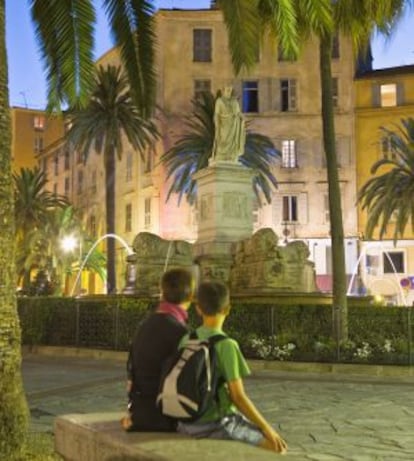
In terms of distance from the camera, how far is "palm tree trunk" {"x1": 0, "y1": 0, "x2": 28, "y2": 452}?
6.30 metres

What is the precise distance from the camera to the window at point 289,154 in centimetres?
5322

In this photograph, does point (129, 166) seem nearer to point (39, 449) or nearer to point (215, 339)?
point (39, 449)

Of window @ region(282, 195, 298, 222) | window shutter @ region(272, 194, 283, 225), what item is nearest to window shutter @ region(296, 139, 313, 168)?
window @ region(282, 195, 298, 222)

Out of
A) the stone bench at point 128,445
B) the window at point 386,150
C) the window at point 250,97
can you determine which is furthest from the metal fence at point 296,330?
the window at point 250,97

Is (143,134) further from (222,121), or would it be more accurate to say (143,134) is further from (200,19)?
(222,121)

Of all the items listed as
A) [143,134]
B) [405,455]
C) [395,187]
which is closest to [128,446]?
[405,455]

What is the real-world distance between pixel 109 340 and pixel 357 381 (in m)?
7.35

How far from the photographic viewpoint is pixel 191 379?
4445 millimetres

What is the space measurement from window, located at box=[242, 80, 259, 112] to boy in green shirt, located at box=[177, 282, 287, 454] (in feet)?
A: 167

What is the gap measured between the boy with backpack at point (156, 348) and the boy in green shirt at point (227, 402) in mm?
128

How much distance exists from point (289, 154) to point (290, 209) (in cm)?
375

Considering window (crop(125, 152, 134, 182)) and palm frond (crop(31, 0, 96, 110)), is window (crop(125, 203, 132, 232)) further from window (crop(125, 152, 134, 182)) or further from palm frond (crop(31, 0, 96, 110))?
palm frond (crop(31, 0, 96, 110))

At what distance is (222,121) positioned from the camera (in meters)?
22.9

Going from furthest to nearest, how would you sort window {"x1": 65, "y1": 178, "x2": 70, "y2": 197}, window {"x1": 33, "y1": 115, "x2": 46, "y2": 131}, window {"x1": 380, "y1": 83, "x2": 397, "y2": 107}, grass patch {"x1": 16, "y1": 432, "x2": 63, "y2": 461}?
window {"x1": 33, "y1": 115, "x2": 46, "y2": 131}, window {"x1": 65, "y1": 178, "x2": 70, "y2": 197}, window {"x1": 380, "y1": 83, "x2": 397, "y2": 107}, grass patch {"x1": 16, "y1": 432, "x2": 63, "y2": 461}
